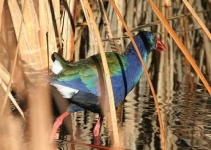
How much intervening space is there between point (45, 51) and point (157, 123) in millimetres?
745

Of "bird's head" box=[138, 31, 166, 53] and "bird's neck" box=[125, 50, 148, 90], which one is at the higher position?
"bird's head" box=[138, 31, 166, 53]

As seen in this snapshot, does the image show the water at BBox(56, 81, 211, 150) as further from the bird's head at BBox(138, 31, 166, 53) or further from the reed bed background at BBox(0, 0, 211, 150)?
the bird's head at BBox(138, 31, 166, 53)

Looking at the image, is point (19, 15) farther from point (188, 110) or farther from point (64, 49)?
point (188, 110)

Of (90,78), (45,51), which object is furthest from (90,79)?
(45,51)

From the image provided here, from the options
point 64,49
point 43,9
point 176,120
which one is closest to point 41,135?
point 43,9

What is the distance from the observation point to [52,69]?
9.52 ft

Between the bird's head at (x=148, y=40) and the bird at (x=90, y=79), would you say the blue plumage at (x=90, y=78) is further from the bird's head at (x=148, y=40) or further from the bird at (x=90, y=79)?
the bird's head at (x=148, y=40)

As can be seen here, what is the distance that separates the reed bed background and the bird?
3.5 inches

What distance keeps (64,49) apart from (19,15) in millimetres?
356

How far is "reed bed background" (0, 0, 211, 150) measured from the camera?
6.81 ft

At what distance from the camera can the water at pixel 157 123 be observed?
284 cm

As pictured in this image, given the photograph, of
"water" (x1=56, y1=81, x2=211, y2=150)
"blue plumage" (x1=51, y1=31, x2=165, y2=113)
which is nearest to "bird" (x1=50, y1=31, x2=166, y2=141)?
"blue plumage" (x1=51, y1=31, x2=165, y2=113)

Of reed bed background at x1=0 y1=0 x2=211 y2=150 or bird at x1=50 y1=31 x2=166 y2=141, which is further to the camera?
bird at x1=50 y1=31 x2=166 y2=141

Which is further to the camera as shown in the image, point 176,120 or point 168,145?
point 176,120
